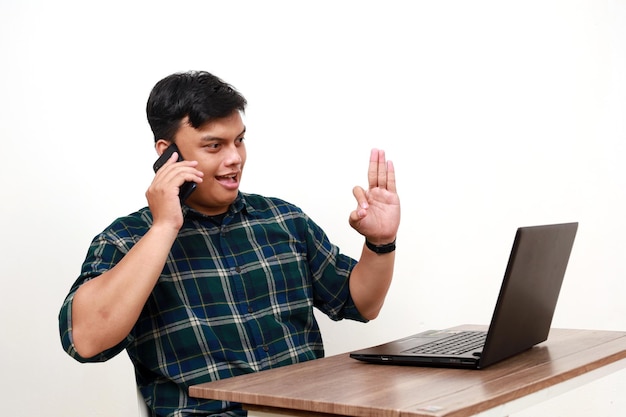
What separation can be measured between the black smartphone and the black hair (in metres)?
0.06

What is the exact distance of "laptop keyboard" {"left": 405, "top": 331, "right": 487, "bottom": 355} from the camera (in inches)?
65.4

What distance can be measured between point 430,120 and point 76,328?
1516 mm

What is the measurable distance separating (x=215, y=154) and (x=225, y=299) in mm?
347

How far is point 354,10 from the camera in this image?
2.92 m

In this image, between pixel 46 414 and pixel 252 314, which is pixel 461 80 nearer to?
pixel 252 314

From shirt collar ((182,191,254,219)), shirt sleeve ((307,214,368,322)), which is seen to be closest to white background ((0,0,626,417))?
shirt sleeve ((307,214,368,322))

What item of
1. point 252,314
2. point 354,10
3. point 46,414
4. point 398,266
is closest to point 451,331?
point 252,314

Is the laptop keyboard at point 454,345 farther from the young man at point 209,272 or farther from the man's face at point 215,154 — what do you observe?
the man's face at point 215,154

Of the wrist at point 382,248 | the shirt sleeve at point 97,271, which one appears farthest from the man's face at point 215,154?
the wrist at point 382,248

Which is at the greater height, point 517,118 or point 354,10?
point 354,10

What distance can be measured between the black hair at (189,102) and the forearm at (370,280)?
0.49 m

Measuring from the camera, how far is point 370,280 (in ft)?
6.95

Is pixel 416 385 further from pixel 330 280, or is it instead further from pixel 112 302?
pixel 330 280

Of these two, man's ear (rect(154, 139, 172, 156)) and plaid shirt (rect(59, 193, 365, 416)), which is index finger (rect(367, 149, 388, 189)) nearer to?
plaid shirt (rect(59, 193, 365, 416))
